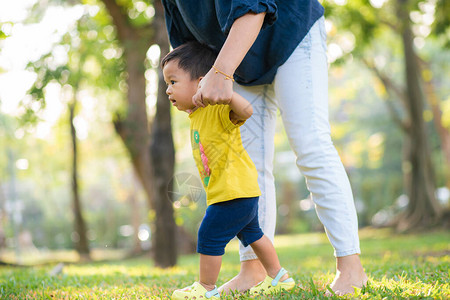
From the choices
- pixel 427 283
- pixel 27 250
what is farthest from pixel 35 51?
pixel 27 250

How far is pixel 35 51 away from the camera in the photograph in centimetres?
1068

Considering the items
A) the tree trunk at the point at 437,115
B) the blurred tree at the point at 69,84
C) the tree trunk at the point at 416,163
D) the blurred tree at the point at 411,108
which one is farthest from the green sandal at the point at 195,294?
the tree trunk at the point at 437,115

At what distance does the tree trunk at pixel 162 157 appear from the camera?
18.8ft

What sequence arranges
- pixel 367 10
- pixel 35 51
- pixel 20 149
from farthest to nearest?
1. pixel 20 149
2. pixel 367 10
3. pixel 35 51

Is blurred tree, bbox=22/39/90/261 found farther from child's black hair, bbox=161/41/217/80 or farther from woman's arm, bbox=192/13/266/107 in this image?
woman's arm, bbox=192/13/266/107

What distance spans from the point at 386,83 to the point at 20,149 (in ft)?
53.5

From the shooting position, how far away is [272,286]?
2.07 metres

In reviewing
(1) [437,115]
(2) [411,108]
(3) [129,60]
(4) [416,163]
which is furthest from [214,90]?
(1) [437,115]

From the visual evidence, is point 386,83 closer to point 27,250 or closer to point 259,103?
point 259,103

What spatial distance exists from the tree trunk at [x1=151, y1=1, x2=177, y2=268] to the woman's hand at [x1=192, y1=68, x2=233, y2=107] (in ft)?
12.9

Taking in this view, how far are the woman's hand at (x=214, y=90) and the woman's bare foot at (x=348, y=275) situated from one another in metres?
0.86

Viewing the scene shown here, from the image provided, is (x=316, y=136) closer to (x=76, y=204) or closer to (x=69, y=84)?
(x=69, y=84)

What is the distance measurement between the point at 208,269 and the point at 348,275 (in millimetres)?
587

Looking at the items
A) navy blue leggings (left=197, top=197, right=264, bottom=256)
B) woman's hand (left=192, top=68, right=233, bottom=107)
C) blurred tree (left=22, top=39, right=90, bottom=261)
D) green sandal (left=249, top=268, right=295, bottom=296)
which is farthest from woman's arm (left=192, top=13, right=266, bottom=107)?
blurred tree (left=22, top=39, right=90, bottom=261)
